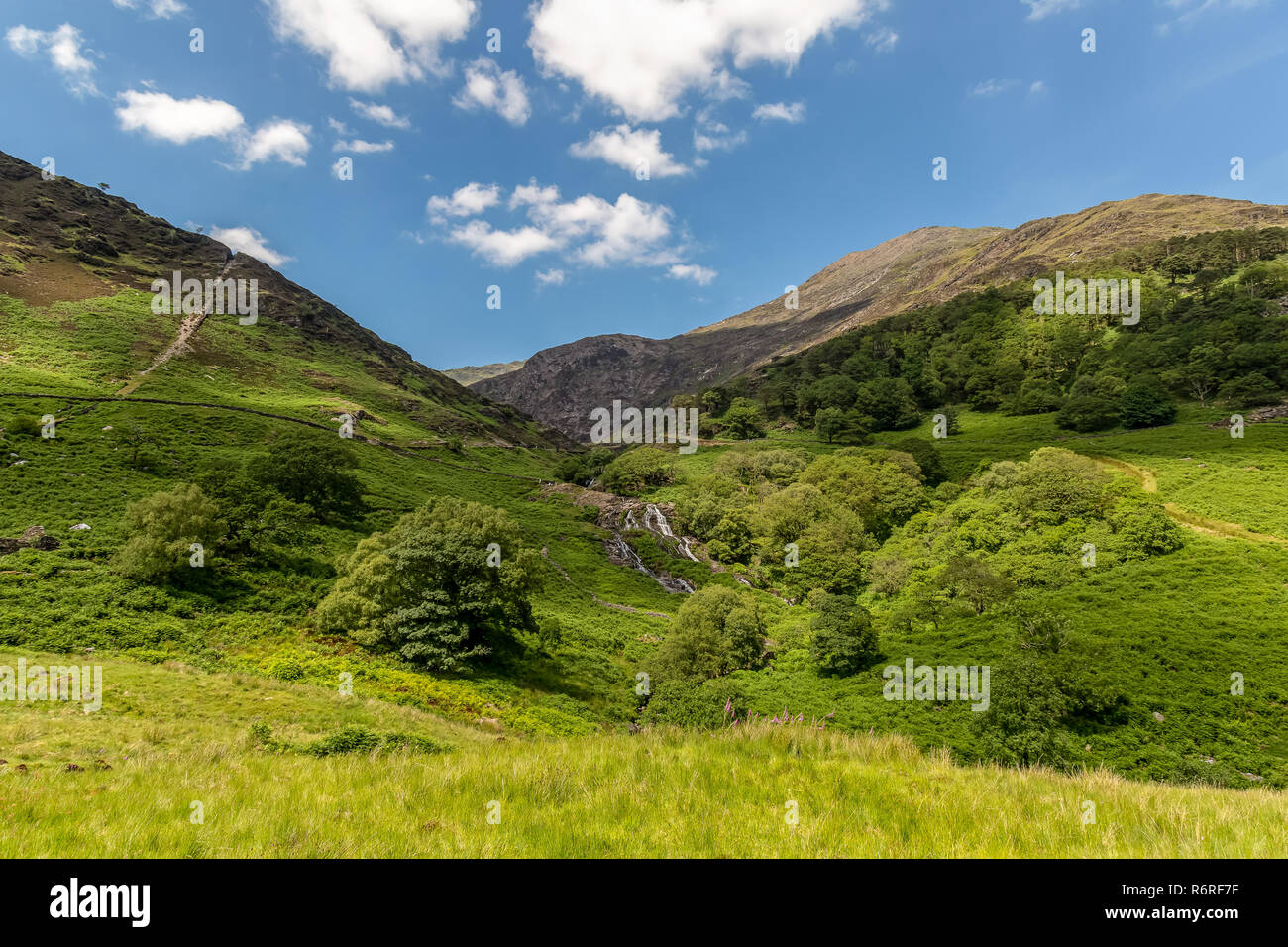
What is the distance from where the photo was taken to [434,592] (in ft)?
93.1

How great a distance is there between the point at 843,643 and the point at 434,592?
2539 cm

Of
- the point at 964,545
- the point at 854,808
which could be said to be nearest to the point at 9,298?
the point at 854,808

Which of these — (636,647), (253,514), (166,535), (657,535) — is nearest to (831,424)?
(657,535)

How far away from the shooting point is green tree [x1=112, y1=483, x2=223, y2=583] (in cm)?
2900

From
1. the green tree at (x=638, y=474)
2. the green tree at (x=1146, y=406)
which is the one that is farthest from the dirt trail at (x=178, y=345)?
the green tree at (x=1146, y=406)

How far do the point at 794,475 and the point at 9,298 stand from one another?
14009 centimetres

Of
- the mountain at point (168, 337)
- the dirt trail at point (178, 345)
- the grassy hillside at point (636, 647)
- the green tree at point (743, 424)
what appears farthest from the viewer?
the green tree at point (743, 424)

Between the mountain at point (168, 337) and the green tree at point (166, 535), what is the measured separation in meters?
56.4

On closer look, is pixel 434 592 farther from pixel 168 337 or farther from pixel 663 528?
pixel 168 337

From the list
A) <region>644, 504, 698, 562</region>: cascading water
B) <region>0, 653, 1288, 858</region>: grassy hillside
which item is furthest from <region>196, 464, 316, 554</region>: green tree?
<region>644, 504, 698, 562</region>: cascading water

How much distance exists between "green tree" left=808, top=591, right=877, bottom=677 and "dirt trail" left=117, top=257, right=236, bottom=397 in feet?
318

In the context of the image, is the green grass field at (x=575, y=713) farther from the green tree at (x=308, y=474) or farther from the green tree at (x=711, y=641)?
the green tree at (x=308, y=474)

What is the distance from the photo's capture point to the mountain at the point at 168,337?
8038 centimetres

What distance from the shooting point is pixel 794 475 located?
74312 mm
